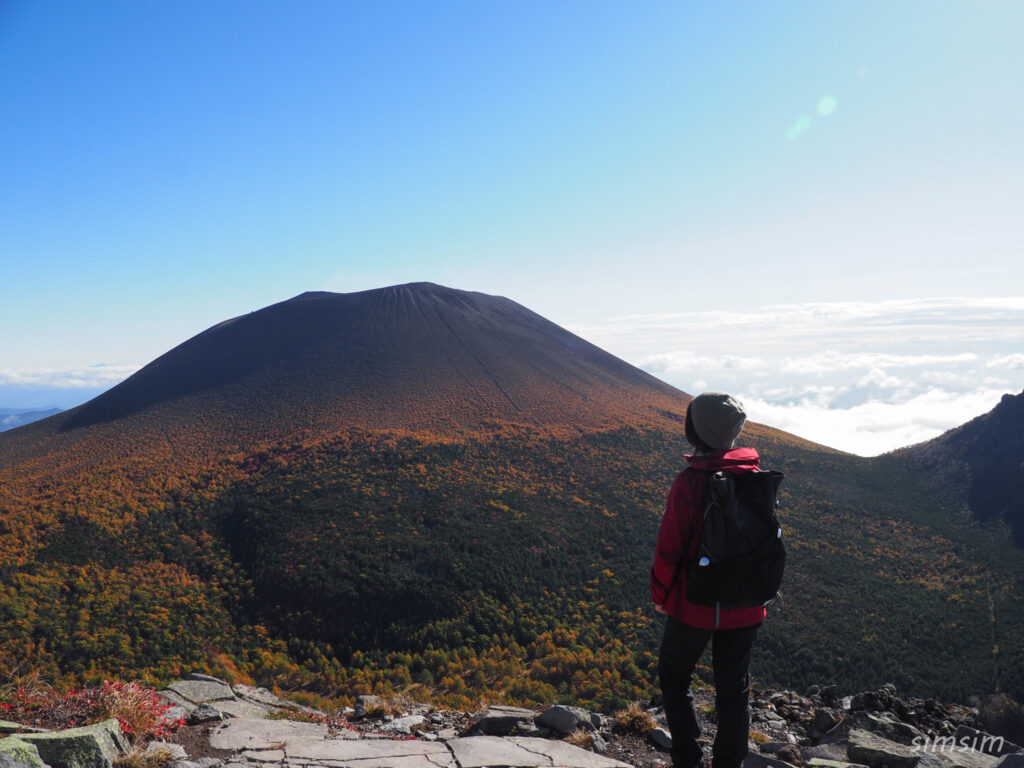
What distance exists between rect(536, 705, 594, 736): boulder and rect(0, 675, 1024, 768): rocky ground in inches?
0.5

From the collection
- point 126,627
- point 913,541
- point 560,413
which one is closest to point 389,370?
point 560,413

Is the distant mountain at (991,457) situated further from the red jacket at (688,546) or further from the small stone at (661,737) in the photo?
the red jacket at (688,546)

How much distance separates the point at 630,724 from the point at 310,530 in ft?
82.2

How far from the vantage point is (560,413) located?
5156cm

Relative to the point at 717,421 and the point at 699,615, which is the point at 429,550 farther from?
the point at 717,421

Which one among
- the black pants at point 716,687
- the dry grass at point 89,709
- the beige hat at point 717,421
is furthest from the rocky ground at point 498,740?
the beige hat at point 717,421

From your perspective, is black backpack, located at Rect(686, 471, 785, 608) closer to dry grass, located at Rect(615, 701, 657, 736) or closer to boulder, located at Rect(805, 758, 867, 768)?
boulder, located at Rect(805, 758, 867, 768)

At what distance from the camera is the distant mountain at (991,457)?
35.1 metres

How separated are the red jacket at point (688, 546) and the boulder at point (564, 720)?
11.6 ft

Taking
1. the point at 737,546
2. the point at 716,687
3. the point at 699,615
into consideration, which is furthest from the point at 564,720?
the point at 737,546

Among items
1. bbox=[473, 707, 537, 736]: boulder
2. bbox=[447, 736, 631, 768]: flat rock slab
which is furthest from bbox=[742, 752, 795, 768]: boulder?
bbox=[473, 707, 537, 736]: boulder

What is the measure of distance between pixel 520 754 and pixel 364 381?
53.0 m

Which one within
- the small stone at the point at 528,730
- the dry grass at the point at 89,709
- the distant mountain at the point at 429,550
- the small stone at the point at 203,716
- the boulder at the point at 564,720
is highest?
the dry grass at the point at 89,709

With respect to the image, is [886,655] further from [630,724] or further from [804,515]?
[630,724]
